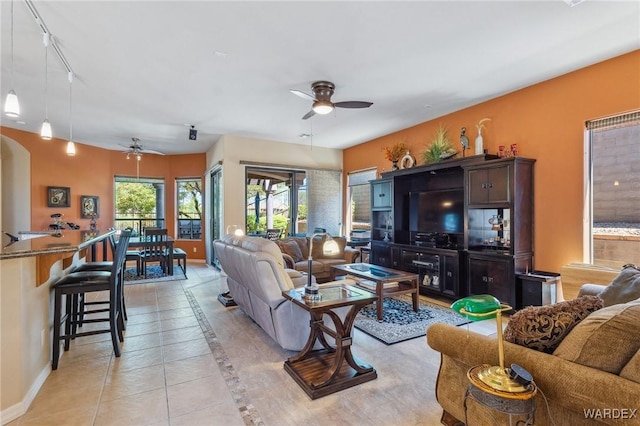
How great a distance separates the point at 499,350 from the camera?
4.57ft

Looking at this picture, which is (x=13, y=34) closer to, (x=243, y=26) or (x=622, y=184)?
(x=243, y=26)

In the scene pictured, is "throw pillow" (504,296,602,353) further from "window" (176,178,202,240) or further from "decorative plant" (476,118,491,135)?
"window" (176,178,202,240)

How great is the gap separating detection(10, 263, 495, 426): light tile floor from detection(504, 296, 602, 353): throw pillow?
908mm

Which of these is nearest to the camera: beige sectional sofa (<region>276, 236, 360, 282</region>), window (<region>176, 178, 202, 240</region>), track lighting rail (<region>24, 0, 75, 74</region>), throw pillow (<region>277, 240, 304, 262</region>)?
track lighting rail (<region>24, 0, 75, 74</region>)

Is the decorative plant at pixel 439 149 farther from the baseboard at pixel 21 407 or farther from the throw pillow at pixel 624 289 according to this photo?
the baseboard at pixel 21 407

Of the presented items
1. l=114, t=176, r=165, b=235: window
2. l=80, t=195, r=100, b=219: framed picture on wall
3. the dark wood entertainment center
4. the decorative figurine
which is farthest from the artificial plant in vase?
l=80, t=195, r=100, b=219: framed picture on wall

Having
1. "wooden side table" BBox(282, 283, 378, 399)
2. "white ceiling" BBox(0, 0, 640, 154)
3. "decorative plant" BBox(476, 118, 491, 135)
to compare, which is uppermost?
"white ceiling" BBox(0, 0, 640, 154)

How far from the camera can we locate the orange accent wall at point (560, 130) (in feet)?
11.1

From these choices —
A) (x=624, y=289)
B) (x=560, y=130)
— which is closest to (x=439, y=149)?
(x=560, y=130)

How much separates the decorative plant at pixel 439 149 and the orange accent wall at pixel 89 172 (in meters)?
6.04

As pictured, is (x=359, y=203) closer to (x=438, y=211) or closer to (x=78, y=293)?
(x=438, y=211)

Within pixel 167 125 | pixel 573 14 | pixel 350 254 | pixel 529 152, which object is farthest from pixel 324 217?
pixel 573 14

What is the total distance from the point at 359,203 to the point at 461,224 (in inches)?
116

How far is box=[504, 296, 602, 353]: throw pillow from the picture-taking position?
4.83 feet
